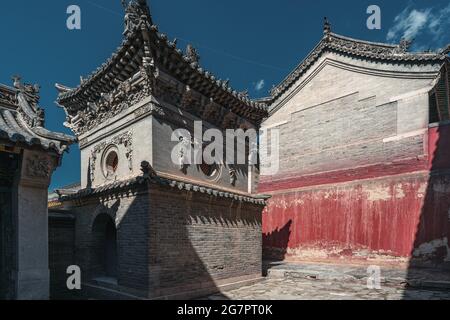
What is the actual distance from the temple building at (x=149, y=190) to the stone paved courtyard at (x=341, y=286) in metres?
0.97

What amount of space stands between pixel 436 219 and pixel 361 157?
3992 millimetres

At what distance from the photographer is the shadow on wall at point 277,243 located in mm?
14836

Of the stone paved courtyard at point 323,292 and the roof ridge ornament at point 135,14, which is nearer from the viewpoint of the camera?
the roof ridge ornament at point 135,14

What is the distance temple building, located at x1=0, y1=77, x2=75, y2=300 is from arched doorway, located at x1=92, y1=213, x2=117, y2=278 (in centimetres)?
350

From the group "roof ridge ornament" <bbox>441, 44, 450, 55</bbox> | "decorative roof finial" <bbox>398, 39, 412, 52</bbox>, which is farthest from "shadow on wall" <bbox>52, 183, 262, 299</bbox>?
Answer: "decorative roof finial" <bbox>398, 39, 412, 52</bbox>

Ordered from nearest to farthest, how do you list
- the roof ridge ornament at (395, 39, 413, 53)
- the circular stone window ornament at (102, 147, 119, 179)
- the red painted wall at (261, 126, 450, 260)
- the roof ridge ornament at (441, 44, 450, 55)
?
the circular stone window ornament at (102, 147, 119, 179)
the red painted wall at (261, 126, 450, 260)
the roof ridge ornament at (441, 44, 450, 55)
the roof ridge ornament at (395, 39, 413, 53)

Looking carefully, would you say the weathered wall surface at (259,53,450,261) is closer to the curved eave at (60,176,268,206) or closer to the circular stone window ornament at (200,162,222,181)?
the curved eave at (60,176,268,206)

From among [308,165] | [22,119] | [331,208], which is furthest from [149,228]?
[308,165]

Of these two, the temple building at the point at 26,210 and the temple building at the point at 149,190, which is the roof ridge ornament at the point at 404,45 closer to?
the temple building at the point at 149,190

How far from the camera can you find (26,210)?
5.27m

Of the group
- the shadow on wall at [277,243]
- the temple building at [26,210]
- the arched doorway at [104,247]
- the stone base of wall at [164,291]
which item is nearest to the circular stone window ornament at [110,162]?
the arched doorway at [104,247]

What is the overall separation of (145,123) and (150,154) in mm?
927

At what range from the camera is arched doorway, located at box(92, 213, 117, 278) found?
8.91m
